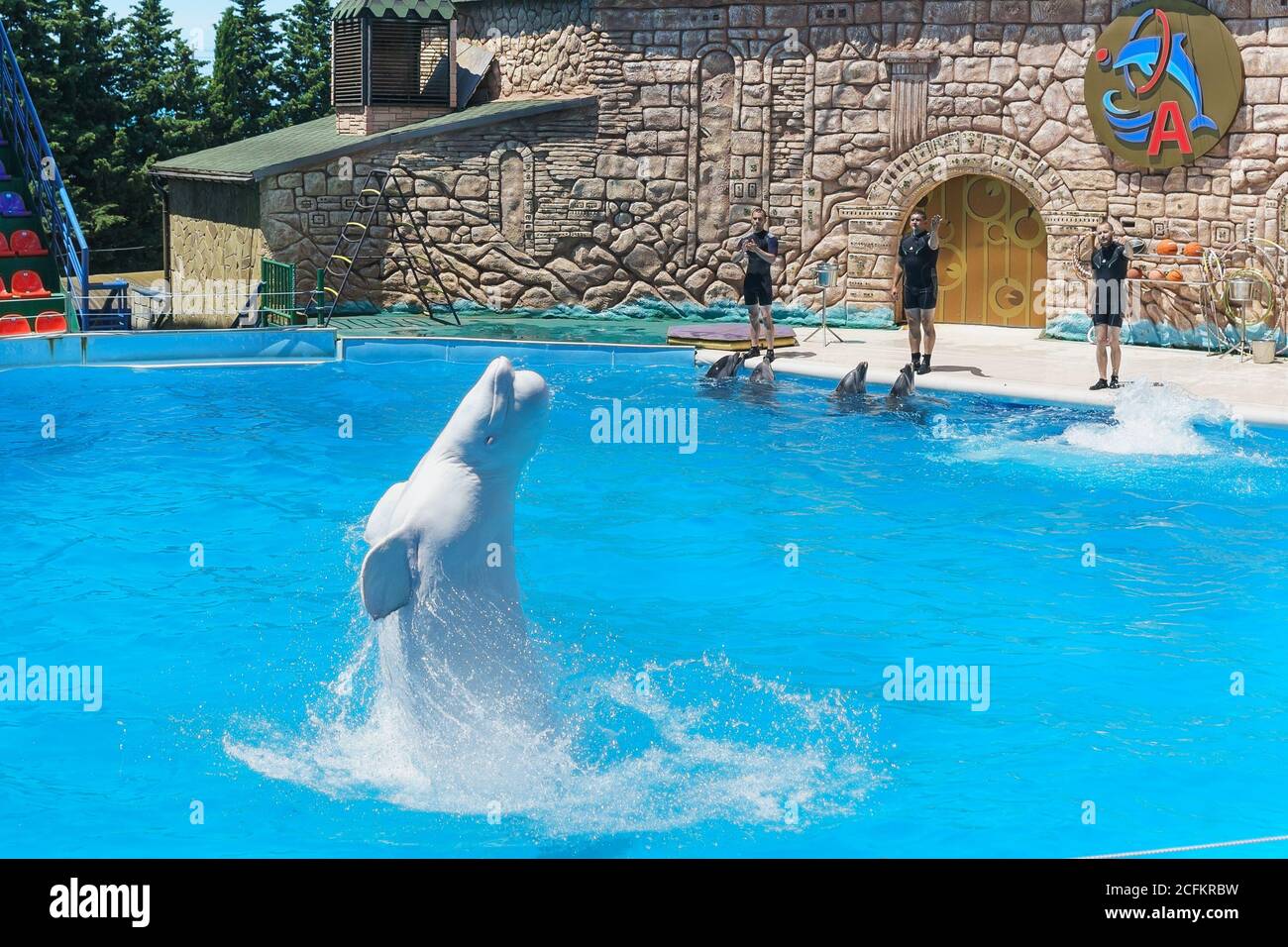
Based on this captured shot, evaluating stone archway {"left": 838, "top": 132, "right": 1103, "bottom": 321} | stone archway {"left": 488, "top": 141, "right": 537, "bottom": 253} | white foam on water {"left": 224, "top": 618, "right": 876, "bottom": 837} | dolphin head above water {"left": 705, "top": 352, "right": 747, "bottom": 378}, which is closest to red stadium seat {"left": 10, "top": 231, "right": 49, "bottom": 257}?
stone archway {"left": 488, "top": 141, "right": 537, "bottom": 253}

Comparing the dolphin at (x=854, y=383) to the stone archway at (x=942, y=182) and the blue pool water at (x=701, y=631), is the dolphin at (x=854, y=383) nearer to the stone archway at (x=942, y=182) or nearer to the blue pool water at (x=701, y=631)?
the blue pool water at (x=701, y=631)

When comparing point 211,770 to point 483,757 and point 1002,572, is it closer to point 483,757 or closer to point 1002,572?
point 483,757

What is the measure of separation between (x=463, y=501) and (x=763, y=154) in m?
16.4

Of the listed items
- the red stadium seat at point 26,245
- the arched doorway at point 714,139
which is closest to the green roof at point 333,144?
the arched doorway at point 714,139

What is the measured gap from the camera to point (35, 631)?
10.4m

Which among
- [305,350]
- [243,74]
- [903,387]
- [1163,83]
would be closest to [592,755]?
[903,387]

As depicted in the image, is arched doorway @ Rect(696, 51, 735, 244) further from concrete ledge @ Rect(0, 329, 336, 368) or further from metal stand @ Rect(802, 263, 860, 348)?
concrete ledge @ Rect(0, 329, 336, 368)

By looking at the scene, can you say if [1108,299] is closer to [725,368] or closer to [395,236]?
[725,368]

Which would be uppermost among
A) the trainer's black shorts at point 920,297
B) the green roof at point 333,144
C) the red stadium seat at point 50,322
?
the green roof at point 333,144

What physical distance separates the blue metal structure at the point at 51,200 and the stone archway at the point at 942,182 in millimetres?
10060

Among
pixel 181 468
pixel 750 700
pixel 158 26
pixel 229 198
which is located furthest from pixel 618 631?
pixel 158 26

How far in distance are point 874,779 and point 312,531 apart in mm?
6314

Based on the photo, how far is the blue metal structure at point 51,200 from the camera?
67.4ft
